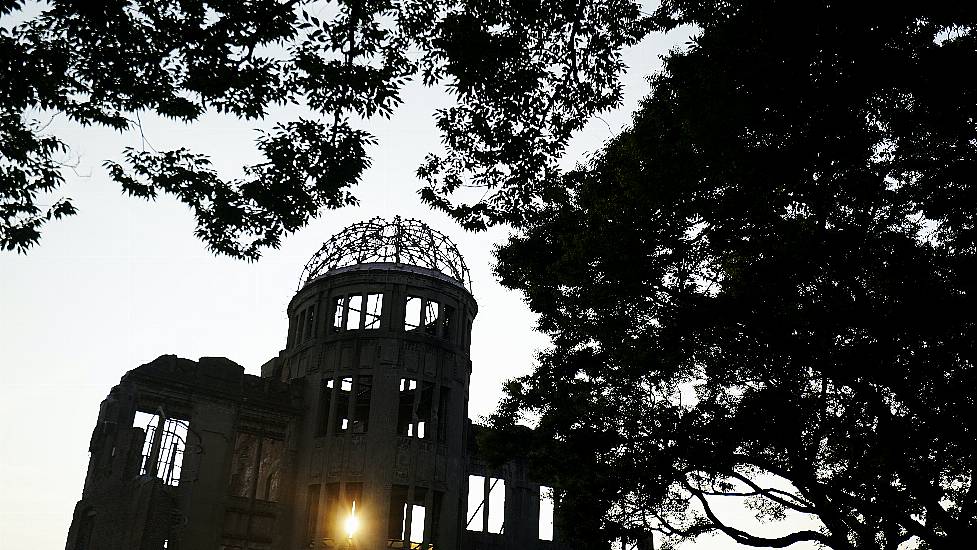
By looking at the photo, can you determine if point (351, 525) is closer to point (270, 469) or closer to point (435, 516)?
point (435, 516)

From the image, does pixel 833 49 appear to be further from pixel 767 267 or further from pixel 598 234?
pixel 598 234

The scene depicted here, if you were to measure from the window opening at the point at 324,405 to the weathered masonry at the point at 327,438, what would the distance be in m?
0.07

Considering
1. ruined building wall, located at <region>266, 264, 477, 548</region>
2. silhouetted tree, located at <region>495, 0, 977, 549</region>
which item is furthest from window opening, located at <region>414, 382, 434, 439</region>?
silhouetted tree, located at <region>495, 0, 977, 549</region>

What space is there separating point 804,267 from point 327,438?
2276cm

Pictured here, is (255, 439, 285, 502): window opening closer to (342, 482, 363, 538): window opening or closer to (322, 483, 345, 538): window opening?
(322, 483, 345, 538): window opening

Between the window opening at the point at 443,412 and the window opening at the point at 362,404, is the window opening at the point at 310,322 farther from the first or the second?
the window opening at the point at 443,412

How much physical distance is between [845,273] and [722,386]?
119 inches

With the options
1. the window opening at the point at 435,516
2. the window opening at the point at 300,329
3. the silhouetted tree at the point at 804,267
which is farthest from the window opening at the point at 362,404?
the silhouetted tree at the point at 804,267

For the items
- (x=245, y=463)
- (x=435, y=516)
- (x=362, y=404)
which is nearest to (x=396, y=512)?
(x=435, y=516)

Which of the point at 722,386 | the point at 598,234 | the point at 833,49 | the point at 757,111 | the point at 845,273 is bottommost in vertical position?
the point at 722,386

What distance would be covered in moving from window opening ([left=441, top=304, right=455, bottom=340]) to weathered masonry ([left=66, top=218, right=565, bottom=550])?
0.20 ft

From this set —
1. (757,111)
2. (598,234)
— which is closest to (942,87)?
(757,111)

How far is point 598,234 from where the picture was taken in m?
13.5

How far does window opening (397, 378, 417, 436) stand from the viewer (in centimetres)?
3180
